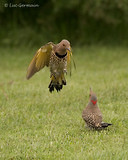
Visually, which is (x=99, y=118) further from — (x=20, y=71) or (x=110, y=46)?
(x=110, y=46)

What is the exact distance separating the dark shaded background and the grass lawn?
15.1ft

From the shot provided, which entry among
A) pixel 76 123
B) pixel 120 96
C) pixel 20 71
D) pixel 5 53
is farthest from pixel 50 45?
pixel 5 53

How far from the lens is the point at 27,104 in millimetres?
8336

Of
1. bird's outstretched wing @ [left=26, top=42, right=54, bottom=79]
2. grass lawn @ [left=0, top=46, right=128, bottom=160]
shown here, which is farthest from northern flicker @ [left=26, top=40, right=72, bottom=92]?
grass lawn @ [left=0, top=46, right=128, bottom=160]

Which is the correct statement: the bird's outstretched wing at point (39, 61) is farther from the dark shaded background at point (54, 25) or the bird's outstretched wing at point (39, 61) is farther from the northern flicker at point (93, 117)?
the dark shaded background at point (54, 25)

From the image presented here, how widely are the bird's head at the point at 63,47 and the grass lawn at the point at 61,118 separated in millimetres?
1221

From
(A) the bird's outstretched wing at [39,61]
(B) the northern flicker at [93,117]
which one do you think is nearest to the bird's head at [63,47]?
(A) the bird's outstretched wing at [39,61]

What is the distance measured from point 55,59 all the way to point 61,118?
1.08 metres

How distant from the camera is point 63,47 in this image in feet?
22.6

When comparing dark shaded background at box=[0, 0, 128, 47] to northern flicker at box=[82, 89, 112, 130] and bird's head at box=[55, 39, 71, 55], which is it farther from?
northern flicker at box=[82, 89, 112, 130]

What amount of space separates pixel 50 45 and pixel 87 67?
671 centimetres

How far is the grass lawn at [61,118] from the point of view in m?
5.57

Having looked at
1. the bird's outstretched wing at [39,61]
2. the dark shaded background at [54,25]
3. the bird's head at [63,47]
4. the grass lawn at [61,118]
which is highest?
the dark shaded background at [54,25]

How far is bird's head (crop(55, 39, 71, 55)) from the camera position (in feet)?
22.4
